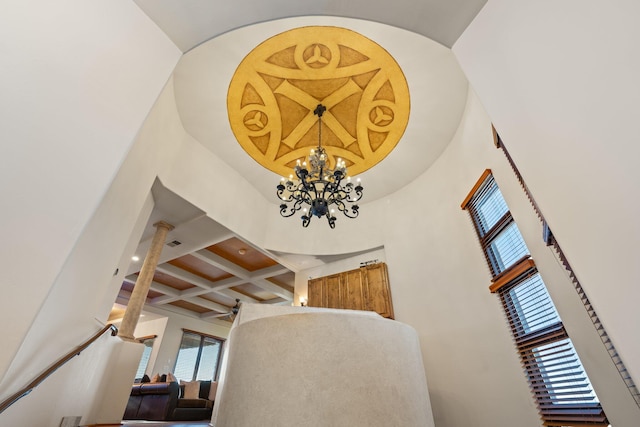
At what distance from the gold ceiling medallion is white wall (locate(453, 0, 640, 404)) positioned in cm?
429

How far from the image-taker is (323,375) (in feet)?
8.08

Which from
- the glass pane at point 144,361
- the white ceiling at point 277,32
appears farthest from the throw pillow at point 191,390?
the glass pane at point 144,361

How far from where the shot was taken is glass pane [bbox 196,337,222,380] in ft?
37.3

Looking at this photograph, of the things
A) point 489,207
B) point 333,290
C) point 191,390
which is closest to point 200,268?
point 191,390

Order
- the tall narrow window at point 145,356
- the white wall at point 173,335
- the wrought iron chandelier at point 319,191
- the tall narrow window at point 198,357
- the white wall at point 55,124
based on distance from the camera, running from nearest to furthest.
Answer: the white wall at point 55,124 < the wrought iron chandelier at point 319,191 < the white wall at point 173,335 < the tall narrow window at point 145,356 < the tall narrow window at point 198,357

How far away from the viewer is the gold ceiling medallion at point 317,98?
206 inches

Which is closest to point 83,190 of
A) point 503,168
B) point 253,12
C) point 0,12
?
point 0,12

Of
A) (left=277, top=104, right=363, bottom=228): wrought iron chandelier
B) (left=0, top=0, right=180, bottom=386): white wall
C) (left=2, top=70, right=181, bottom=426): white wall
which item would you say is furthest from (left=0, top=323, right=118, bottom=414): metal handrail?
(left=277, top=104, right=363, bottom=228): wrought iron chandelier

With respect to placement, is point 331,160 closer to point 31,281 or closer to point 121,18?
point 121,18

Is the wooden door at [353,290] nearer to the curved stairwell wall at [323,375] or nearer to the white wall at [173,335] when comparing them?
the curved stairwell wall at [323,375]

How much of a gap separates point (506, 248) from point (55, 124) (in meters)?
4.85

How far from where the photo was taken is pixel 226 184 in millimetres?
6840

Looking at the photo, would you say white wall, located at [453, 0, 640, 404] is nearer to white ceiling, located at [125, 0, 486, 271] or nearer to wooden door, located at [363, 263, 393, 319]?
white ceiling, located at [125, 0, 486, 271]

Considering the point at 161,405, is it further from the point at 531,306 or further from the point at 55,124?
the point at 531,306
